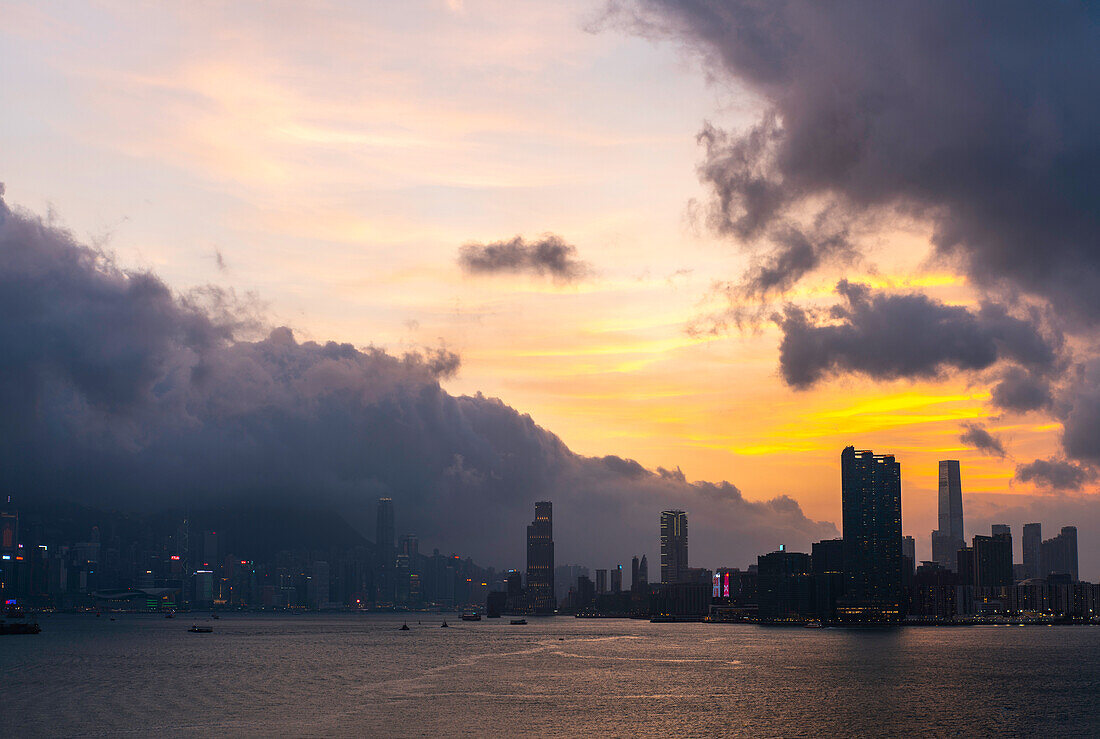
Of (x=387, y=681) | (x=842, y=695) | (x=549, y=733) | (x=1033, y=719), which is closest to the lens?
(x=549, y=733)

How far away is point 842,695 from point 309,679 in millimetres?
97171

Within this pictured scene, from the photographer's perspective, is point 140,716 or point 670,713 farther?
point 670,713

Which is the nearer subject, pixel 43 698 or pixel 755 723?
pixel 755 723

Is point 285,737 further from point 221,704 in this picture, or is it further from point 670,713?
point 670,713

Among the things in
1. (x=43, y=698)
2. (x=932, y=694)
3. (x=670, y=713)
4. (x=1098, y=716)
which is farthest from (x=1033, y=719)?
(x=43, y=698)

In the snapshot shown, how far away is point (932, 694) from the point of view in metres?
182

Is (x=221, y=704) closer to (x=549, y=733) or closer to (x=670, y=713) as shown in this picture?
(x=549, y=733)

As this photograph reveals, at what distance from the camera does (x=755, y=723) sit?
14000cm

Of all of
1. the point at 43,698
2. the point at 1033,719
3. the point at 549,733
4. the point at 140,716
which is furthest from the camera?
the point at 43,698

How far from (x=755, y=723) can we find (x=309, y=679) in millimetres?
91373

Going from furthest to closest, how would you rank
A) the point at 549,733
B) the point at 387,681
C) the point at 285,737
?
the point at 387,681 < the point at 549,733 < the point at 285,737

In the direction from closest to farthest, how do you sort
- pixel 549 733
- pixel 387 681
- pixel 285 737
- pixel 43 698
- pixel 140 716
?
pixel 285 737, pixel 549 733, pixel 140 716, pixel 43 698, pixel 387 681

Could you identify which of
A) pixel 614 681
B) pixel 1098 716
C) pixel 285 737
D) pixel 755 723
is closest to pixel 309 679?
pixel 614 681

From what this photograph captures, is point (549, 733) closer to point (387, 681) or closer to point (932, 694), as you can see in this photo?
point (387, 681)
